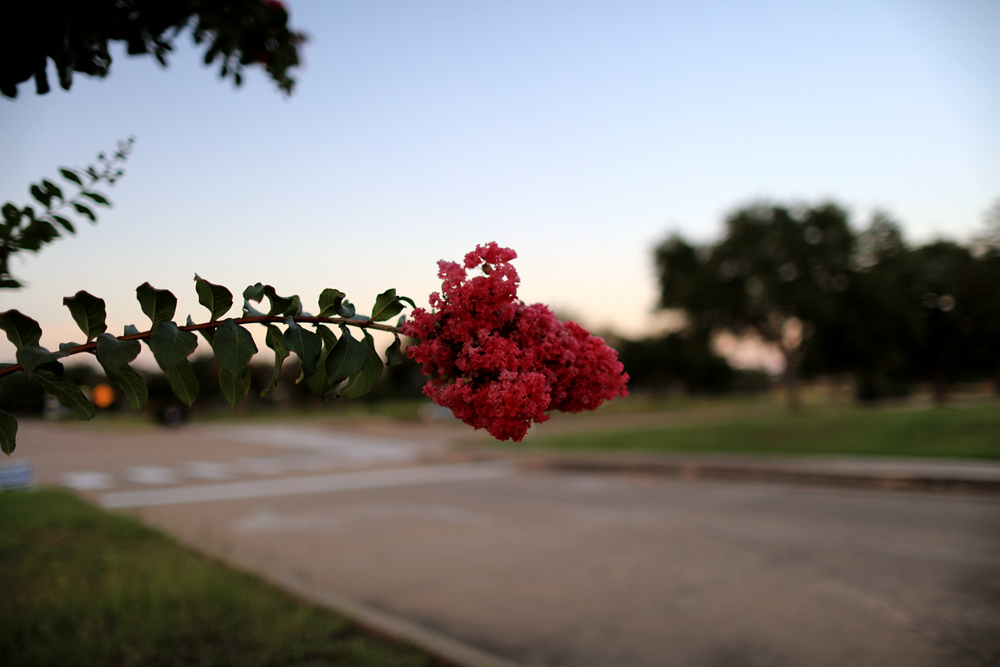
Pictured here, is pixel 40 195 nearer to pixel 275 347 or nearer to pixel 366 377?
pixel 275 347

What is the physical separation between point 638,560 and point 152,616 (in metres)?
4.60

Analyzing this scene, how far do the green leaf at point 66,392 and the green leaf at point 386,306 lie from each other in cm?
84

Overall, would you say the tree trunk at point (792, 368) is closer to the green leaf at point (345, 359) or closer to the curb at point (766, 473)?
the curb at point (766, 473)

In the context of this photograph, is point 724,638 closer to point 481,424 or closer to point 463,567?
point 463,567

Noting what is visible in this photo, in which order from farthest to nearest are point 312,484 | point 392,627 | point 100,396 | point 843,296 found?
point 843,296 → point 312,484 → point 100,396 → point 392,627

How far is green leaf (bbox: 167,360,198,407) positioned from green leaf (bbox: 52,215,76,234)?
5.02ft

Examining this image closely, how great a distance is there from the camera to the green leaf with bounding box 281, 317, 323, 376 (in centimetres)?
177

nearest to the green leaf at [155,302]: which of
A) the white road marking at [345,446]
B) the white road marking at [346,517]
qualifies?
the white road marking at [346,517]

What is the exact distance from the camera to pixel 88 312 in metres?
1.74

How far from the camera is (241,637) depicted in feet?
13.5

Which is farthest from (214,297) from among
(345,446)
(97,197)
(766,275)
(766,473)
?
(766,275)

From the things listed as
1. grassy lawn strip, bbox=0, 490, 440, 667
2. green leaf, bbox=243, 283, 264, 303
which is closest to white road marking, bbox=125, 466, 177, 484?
grassy lawn strip, bbox=0, 490, 440, 667

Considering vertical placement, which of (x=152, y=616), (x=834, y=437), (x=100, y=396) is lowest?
(x=834, y=437)

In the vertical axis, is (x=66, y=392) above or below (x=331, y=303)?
below
